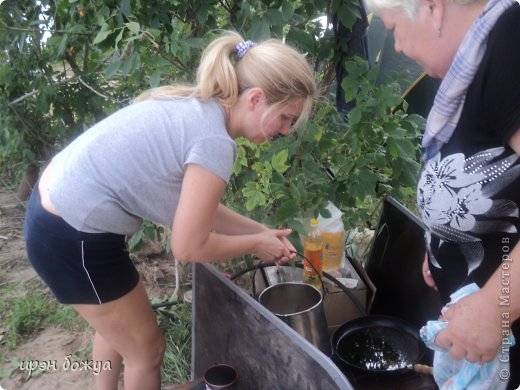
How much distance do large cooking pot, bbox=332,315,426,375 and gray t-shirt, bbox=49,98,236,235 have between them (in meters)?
0.75

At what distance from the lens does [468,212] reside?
3.40 ft

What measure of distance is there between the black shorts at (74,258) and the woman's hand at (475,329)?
3.15 feet

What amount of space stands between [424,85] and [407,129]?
2.25 meters

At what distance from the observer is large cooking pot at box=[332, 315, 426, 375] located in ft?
5.03

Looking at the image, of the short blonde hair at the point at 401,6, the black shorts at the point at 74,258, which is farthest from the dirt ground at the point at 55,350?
the short blonde hair at the point at 401,6

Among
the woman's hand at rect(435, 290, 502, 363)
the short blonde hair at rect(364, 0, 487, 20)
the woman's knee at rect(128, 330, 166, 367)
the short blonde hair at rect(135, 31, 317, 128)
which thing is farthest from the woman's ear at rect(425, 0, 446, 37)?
the woman's knee at rect(128, 330, 166, 367)

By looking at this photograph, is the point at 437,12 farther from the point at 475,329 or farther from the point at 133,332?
the point at 133,332

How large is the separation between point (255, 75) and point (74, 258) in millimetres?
748

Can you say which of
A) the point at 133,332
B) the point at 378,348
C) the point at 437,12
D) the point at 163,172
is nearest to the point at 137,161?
the point at 163,172

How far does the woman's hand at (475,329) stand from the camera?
923 mm

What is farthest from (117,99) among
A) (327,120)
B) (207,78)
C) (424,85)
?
(424,85)

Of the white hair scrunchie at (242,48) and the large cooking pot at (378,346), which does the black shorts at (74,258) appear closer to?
the white hair scrunchie at (242,48)

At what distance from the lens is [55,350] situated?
2410mm

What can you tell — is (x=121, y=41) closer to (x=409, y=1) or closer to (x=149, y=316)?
(x=149, y=316)
